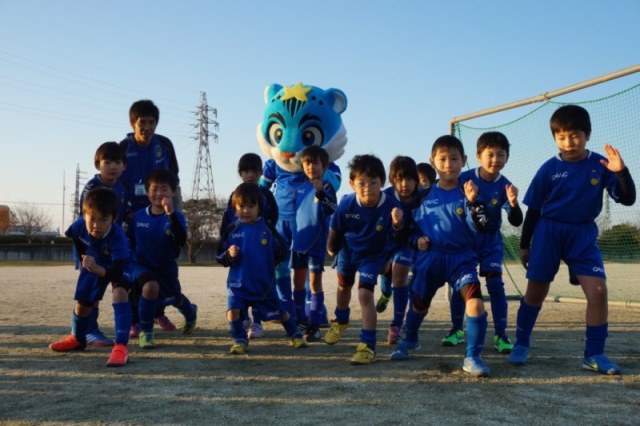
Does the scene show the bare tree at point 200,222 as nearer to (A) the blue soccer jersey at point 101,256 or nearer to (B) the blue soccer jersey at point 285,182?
(B) the blue soccer jersey at point 285,182

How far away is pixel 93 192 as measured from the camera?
418 cm

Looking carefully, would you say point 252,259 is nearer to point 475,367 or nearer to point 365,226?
point 365,226

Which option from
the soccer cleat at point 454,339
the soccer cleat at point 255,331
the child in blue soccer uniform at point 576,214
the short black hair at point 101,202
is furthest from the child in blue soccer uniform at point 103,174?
the child in blue soccer uniform at point 576,214

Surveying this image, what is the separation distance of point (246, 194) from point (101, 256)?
126 cm

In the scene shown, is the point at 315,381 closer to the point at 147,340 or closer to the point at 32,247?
the point at 147,340

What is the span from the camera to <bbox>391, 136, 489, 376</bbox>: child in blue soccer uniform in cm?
368

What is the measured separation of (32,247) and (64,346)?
32780mm

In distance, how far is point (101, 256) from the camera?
4285 millimetres

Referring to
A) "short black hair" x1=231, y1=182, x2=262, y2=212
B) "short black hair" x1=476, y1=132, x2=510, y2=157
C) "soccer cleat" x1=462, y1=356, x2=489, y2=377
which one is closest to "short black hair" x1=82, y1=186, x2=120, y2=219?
"short black hair" x1=231, y1=182, x2=262, y2=212

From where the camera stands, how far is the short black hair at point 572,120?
370cm

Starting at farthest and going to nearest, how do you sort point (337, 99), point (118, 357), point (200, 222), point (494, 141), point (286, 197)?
1. point (200, 222)
2. point (337, 99)
3. point (286, 197)
4. point (494, 141)
5. point (118, 357)

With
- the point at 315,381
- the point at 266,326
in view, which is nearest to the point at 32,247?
the point at 266,326

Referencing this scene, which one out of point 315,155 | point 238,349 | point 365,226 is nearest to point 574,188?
point 365,226

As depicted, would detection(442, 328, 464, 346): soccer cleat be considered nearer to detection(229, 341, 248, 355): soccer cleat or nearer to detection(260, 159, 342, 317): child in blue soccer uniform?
detection(260, 159, 342, 317): child in blue soccer uniform
